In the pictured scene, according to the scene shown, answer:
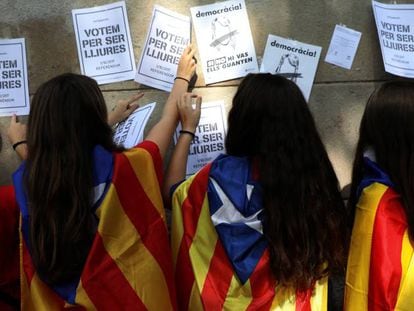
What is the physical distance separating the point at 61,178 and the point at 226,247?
0.59 meters

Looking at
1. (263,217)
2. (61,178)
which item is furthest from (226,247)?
(61,178)

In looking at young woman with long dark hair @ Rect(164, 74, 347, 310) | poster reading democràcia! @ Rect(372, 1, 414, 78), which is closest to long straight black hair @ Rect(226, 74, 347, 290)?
young woman with long dark hair @ Rect(164, 74, 347, 310)

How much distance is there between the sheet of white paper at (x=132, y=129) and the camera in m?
2.45

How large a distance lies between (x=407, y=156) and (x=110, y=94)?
1.32m

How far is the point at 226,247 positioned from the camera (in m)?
1.97

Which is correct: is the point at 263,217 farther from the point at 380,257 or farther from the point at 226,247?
the point at 380,257

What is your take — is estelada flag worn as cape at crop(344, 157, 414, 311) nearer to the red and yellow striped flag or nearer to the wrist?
the red and yellow striped flag

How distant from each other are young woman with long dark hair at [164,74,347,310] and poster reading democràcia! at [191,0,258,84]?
1.85ft

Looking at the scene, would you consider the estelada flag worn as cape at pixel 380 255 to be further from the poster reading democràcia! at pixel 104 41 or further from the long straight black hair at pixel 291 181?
the poster reading democràcia! at pixel 104 41

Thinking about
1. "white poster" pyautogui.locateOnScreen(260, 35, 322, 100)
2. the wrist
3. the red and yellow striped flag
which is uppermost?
"white poster" pyautogui.locateOnScreen(260, 35, 322, 100)

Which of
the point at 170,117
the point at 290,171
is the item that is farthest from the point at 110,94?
the point at 290,171

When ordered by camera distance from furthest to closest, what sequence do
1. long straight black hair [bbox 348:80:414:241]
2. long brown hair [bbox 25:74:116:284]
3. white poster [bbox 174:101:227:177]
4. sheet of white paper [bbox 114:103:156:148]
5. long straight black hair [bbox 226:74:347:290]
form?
white poster [bbox 174:101:227:177]
sheet of white paper [bbox 114:103:156:148]
long straight black hair [bbox 348:80:414:241]
long straight black hair [bbox 226:74:347:290]
long brown hair [bbox 25:74:116:284]

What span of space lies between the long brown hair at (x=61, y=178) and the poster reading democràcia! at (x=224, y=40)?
799mm

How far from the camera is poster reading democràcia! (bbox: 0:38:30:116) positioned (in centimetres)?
263
